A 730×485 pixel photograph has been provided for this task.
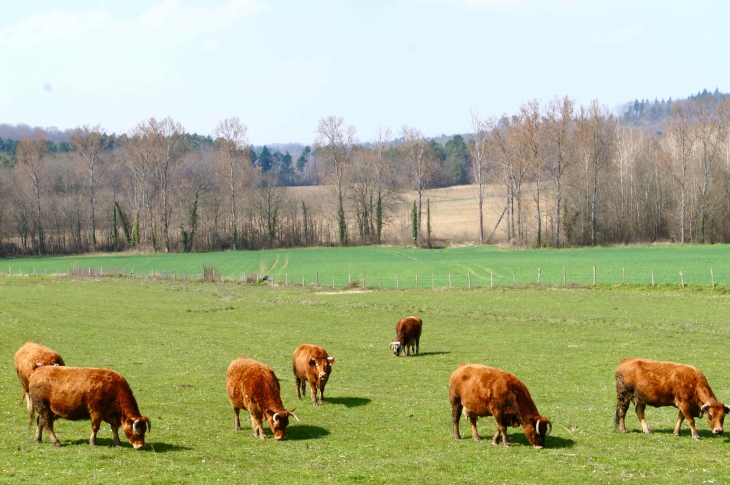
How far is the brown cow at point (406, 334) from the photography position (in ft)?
97.8

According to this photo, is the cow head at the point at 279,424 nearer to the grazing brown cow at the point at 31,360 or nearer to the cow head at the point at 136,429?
the cow head at the point at 136,429

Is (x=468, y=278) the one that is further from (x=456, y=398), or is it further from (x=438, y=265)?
(x=456, y=398)

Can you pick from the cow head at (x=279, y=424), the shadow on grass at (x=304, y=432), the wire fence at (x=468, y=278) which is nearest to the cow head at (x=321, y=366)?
the shadow on grass at (x=304, y=432)

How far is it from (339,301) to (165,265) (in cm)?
4842

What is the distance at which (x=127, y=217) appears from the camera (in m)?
132

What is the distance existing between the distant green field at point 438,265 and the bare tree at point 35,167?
444 inches

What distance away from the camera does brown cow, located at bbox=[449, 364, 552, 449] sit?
15125 mm

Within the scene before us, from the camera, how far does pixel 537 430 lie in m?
15.0

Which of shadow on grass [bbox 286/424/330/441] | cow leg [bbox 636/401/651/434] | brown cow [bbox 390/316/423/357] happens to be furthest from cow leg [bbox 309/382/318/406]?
brown cow [bbox 390/316/423/357]

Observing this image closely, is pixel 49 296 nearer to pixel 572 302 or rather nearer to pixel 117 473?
pixel 572 302

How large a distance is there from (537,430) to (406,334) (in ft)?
49.6

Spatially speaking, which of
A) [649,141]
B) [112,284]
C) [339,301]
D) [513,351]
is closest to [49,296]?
[112,284]

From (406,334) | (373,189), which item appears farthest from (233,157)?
(406,334)

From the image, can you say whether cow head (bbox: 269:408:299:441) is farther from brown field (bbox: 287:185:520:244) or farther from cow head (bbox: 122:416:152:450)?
brown field (bbox: 287:185:520:244)
